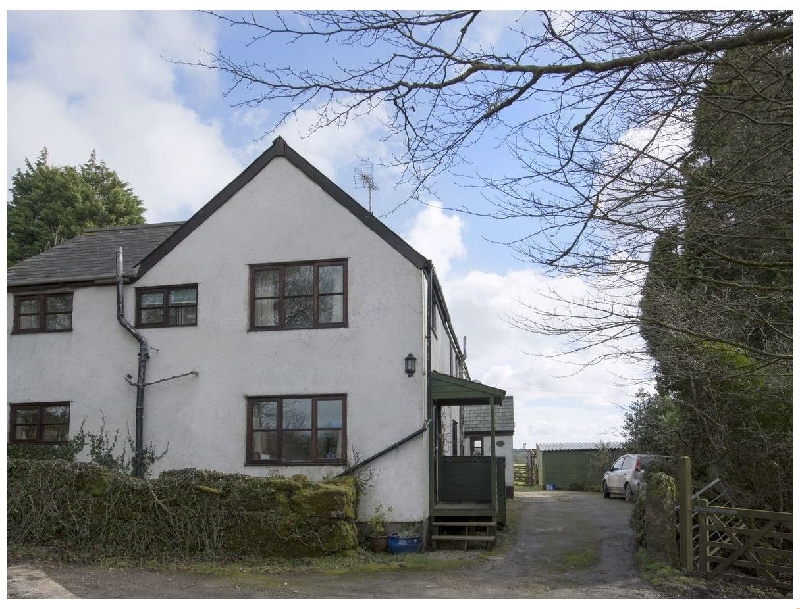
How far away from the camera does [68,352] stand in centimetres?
1695

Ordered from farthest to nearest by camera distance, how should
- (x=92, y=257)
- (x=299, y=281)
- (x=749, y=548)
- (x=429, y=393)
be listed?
(x=92, y=257)
(x=299, y=281)
(x=429, y=393)
(x=749, y=548)

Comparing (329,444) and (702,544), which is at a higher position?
(329,444)

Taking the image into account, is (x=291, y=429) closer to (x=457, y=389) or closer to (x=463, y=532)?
(x=457, y=389)

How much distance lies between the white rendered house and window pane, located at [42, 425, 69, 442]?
0.03 meters

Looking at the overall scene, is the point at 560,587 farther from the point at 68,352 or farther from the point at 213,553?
the point at 68,352

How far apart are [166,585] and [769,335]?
1015cm

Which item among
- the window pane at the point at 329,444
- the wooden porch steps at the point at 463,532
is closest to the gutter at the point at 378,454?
the window pane at the point at 329,444

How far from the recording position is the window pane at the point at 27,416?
16938 mm

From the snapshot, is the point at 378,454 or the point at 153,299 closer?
the point at 378,454

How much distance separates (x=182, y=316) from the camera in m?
16.4

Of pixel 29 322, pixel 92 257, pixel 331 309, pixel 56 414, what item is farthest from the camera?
pixel 92 257

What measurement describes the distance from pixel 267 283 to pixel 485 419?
655 inches

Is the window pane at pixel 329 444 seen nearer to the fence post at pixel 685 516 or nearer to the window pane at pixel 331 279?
the window pane at pixel 331 279

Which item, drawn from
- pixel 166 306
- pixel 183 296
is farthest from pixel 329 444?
pixel 166 306
